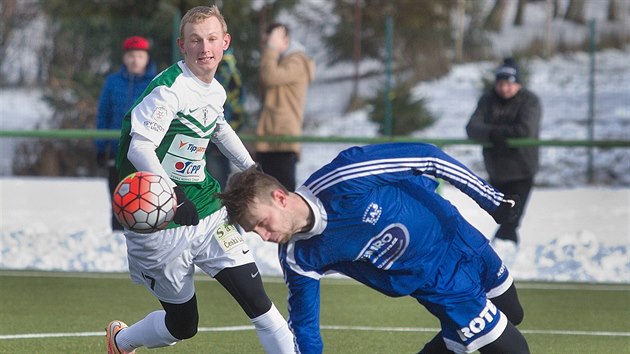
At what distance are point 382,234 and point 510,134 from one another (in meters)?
6.56

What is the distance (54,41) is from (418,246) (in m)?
12.4

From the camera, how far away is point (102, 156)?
11.8 metres

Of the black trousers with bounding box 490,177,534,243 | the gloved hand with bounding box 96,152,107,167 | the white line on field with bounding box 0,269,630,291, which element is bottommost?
the white line on field with bounding box 0,269,630,291

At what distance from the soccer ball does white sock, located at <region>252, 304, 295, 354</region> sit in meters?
0.83

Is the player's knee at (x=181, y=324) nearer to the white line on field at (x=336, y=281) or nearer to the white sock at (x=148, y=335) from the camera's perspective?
the white sock at (x=148, y=335)

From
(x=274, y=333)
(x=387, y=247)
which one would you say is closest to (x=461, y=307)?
(x=387, y=247)

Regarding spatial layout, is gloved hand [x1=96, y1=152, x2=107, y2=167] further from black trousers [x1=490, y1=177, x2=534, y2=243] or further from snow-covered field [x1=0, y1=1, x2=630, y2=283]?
black trousers [x1=490, y1=177, x2=534, y2=243]

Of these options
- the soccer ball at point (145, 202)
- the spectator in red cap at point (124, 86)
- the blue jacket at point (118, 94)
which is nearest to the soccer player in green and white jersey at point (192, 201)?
the soccer ball at point (145, 202)

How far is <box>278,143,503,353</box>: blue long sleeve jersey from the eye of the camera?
5133mm

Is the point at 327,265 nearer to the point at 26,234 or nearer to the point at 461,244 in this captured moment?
the point at 461,244

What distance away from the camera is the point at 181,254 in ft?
20.7

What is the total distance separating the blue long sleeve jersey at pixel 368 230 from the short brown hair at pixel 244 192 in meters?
0.26

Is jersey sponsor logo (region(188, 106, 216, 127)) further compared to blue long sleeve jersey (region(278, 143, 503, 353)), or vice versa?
jersey sponsor logo (region(188, 106, 216, 127))

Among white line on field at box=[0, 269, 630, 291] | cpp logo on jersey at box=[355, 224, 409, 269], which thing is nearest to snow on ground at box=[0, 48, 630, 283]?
white line on field at box=[0, 269, 630, 291]
